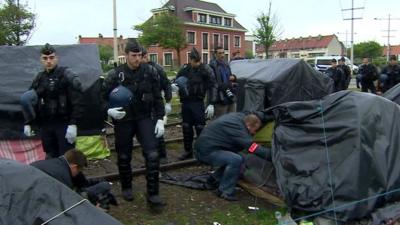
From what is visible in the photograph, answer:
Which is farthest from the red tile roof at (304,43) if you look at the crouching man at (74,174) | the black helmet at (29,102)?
the crouching man at (74,174)

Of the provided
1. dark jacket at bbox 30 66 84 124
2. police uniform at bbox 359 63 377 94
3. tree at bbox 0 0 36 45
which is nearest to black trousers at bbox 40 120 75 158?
dark jacket at bbox 30 66 84 124

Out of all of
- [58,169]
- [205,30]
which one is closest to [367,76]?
[58,169]

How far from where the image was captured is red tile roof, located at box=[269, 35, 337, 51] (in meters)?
86.6

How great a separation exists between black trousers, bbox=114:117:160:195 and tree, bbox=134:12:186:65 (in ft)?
119

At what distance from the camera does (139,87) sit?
523cm

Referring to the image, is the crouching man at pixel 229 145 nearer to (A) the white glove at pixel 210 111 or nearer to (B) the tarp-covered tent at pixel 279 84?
(A) the white glove at pixel 210 111

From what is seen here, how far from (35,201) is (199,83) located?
5024 mm

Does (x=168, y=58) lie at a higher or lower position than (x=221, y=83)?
higher

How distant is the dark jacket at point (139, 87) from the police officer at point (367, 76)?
388 inches

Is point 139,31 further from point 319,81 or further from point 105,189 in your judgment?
point 105,189

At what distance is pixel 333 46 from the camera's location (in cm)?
8750

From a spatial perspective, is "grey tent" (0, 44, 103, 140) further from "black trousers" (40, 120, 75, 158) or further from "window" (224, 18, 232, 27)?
"window" (224, 18, 232, 27)

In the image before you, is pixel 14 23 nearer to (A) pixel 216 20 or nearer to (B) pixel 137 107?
(B) pixel 137 107

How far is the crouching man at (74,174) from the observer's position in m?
3.96
